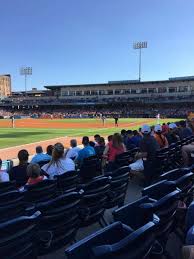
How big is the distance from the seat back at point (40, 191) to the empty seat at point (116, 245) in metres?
2.38

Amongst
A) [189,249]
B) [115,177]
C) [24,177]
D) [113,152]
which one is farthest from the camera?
[113,152]

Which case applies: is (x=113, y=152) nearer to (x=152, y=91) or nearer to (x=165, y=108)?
(x=165, y=108)

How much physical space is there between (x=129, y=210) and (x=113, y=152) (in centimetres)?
561

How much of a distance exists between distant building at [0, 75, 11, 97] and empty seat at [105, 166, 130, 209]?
551ft

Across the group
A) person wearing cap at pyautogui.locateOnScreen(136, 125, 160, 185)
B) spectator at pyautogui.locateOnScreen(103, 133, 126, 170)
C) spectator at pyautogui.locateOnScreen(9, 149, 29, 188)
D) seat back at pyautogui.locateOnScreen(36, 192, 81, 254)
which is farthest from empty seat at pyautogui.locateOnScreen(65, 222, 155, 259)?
spectator at pyautogui.locateOnScreen(103, 133, 126, 170)

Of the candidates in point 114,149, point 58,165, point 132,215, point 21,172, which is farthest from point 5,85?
point 132,215

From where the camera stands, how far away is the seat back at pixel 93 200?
480 centimetres

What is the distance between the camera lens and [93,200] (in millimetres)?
4898

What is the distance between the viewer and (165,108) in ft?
330

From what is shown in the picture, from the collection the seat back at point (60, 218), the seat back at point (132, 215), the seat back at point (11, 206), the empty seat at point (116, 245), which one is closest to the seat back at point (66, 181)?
the seat back at point (11, 206)

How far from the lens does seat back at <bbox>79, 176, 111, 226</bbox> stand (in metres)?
4.80

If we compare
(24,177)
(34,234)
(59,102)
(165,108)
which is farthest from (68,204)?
(59,102)

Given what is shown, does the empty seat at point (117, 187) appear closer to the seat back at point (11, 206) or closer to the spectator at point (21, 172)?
the seat back at point (11, 206)

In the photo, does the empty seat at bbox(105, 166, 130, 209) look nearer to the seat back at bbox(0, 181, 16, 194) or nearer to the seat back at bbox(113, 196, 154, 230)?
the seat back at bbox(0, 181, 16, 194)
